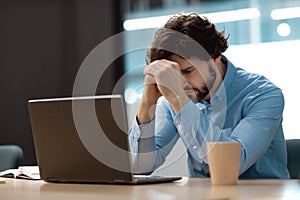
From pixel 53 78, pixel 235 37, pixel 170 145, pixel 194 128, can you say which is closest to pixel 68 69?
pixel 53 78

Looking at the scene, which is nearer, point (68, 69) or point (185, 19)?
point (185, 19)

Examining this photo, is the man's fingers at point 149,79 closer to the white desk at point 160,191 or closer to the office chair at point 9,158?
the white desk at point 160,191

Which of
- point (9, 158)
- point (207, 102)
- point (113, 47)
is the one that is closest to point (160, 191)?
point (207, 102)

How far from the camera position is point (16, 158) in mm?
2764

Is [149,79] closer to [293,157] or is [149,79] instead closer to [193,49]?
[193,49]

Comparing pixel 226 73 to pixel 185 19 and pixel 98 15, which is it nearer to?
pixel 185 19

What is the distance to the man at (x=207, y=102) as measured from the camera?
184 centimetres

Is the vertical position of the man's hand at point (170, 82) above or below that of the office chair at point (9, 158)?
above

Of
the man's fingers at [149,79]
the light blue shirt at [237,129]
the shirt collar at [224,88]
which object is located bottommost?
the light blue shirt at [237,129]

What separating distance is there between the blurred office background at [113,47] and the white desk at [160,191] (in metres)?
2.05

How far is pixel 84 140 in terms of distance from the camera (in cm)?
158

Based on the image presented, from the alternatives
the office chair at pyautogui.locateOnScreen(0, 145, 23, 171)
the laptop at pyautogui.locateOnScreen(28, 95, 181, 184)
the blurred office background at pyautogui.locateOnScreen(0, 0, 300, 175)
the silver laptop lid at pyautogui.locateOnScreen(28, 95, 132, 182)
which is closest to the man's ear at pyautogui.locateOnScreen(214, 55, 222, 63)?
the laptop at pyautogui.locateOnScreen(28, 95, 181, 184)

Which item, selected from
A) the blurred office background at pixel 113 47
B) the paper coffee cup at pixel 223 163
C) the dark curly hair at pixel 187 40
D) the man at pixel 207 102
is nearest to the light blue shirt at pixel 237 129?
the man at pixel 207 102

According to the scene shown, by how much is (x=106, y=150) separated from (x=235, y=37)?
2342 mm
